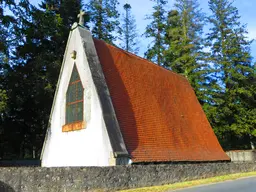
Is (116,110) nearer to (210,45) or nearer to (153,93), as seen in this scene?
(153,93)

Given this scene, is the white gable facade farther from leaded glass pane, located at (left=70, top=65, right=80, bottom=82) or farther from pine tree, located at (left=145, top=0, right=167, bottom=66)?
pine tree, located at (left=145, top=0, right=167, bottom=66)

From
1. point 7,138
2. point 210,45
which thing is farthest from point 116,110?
point 210,45

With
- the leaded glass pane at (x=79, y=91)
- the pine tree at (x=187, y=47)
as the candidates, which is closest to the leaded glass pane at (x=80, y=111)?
the leaded glass pane at (x=79, y=91)

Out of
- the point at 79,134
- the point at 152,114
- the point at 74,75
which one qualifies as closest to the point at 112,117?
the point at 79,134

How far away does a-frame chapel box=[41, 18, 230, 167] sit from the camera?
13102 millimetres

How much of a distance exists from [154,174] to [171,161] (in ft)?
8.90

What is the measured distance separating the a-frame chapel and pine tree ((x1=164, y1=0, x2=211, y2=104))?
11.3 meters

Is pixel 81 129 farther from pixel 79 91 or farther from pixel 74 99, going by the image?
pixel 79 91

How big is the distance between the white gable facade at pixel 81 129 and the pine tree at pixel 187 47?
54.9 feet

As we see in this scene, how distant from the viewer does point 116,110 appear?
13898 mm

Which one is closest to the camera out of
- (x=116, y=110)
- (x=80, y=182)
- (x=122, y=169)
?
(x=80, y=182)

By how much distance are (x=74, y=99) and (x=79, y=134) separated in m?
2.08

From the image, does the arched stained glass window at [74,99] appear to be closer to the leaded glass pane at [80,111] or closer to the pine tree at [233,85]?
the leaded glass pane at [80,111]

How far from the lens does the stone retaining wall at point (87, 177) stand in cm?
911
